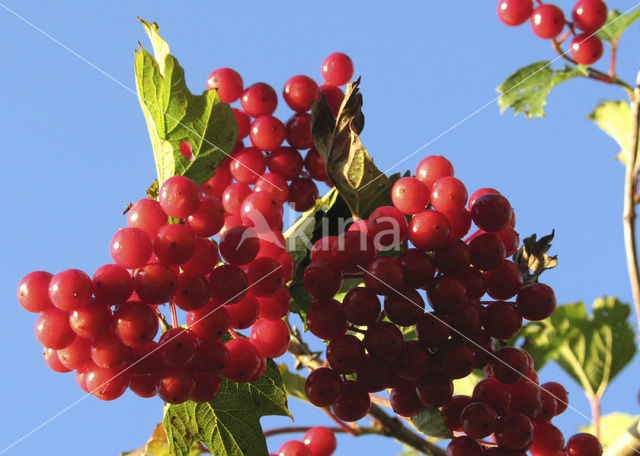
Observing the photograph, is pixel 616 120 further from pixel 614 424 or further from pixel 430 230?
pixel 430 230

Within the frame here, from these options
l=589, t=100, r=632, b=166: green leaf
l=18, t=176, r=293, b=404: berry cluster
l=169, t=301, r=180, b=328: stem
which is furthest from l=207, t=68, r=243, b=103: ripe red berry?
l=589, t=100, r=632, b=166: green leaf

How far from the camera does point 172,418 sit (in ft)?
5.99

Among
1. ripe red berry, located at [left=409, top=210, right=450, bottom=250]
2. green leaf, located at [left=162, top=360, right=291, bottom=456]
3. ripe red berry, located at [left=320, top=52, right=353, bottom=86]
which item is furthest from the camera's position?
ripe red berry, located at [left=320, top=52, right=353, bottom=86]

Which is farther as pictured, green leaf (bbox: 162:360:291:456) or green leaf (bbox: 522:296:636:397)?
green leaf (bbox: 522:296:636:397)

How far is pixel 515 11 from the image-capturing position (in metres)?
3.50

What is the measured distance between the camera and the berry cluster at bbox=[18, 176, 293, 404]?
1.50m

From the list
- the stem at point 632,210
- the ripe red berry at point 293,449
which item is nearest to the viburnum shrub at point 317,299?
the ripe red berry at point 293,449

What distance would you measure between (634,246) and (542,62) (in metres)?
1.42

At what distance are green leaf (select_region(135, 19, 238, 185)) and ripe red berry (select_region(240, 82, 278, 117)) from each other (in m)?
0.23

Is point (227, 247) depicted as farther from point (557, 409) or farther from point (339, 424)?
point (339, 424)

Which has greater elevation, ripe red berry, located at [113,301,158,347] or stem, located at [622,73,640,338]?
stem, located at [622,73,640,338]

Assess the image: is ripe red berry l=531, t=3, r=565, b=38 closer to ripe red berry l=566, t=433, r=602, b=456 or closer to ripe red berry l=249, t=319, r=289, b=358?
ripe red berry l=566, t=433, r=602, b=456

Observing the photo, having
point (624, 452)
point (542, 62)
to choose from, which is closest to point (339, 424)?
point (624, 452)

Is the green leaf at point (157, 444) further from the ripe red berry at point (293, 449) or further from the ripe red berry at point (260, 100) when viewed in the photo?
the ripe red berry at point (260, 100)
